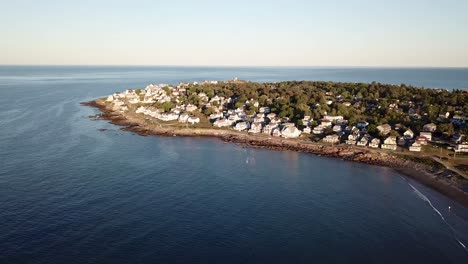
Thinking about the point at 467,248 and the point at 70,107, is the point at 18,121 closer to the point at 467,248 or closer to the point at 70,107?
the point at 70,107

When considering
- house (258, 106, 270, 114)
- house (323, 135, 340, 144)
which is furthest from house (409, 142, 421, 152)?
house (258, 106, 270, 114)

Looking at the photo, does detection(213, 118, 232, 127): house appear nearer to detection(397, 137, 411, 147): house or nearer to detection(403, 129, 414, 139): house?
detection(397, 137, 411, 147): house

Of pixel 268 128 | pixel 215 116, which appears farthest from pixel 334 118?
pixel 215 116

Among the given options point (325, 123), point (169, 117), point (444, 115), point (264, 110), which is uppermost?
point (444, 115)

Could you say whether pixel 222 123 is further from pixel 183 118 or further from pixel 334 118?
pixel 334 118

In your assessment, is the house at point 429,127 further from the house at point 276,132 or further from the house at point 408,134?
the house at point 276,132

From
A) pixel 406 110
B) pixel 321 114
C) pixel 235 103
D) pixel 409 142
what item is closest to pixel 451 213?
pixel 409 142
